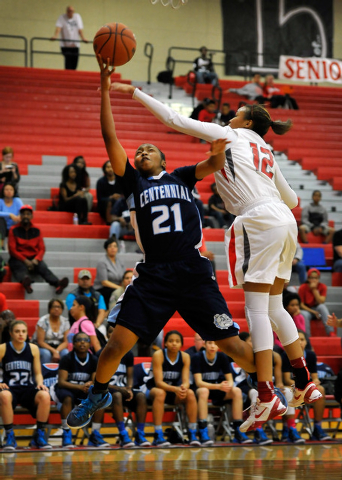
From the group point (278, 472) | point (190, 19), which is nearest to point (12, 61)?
point (190, 19)

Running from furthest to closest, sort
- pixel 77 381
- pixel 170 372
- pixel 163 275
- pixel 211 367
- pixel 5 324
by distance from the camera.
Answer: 1. pixel 211 367
2. pixel 5 324
3. pixel 170 372
4. pixel 77 381
5. pixel 163 275

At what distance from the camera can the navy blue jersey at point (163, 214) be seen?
496cm

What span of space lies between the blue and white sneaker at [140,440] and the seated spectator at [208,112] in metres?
9.10

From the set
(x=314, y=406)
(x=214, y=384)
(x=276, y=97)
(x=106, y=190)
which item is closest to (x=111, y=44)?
(x=214, y=384)

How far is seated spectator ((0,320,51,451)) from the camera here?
27.9ft

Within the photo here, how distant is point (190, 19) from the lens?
867 inches

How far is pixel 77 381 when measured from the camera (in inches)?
353

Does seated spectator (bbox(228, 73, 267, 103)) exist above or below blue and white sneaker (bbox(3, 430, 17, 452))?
above

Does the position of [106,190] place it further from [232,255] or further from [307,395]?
[307,395]

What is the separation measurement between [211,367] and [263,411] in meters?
4.65

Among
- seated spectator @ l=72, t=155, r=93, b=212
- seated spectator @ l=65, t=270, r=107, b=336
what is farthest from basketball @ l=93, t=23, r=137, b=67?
seated spectator @ l=72, t=155, r=93, b=212

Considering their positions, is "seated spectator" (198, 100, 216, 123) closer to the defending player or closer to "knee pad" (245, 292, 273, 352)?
the defending player

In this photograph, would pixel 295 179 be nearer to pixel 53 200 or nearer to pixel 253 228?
pixel 53 200

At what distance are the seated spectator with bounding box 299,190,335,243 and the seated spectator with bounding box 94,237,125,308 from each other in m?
4.29
